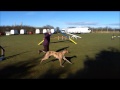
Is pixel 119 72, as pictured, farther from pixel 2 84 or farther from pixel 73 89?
pixel 2 84

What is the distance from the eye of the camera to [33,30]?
72.8 metres

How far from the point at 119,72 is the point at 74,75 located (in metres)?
2.11

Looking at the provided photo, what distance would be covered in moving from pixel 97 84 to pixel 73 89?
0.58 metres

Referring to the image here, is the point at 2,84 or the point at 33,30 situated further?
the point at 33,30

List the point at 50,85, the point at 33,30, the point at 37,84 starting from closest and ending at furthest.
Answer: the point at 50,85
the point at 37,84
the point at 33,30

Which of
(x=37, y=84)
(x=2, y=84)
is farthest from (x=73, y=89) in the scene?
(x=2, y=84)
